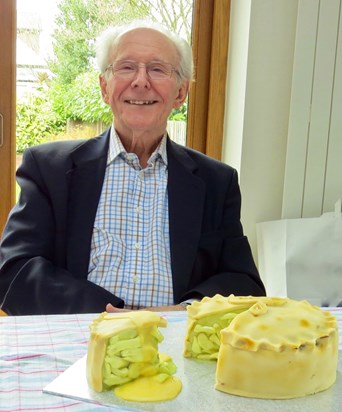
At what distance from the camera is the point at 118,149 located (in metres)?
1.68

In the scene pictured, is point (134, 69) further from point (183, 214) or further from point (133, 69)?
point (183, 214)

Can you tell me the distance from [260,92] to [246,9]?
1.11 ft

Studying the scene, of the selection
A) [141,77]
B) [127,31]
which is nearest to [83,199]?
[141,77]

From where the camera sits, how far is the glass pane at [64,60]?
2535 mm

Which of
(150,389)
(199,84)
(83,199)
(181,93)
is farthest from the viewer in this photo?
(199,84)

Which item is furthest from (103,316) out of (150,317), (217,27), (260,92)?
(217,27)

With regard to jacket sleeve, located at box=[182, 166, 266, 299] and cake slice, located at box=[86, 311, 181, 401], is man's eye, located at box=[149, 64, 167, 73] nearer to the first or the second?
jacket sleeve, located at box=[182, 166, 266, 299]

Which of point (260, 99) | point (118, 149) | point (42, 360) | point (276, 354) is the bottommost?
point (42, 360)

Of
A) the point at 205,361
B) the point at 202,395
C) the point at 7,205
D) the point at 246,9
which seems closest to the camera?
the point at 202,395

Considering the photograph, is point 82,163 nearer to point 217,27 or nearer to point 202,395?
point 202,395

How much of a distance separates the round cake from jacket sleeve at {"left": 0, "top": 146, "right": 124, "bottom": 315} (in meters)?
0.64

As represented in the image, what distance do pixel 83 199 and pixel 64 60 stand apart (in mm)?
1182

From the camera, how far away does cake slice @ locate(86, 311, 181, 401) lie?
792 mm

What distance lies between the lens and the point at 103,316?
90 cm
